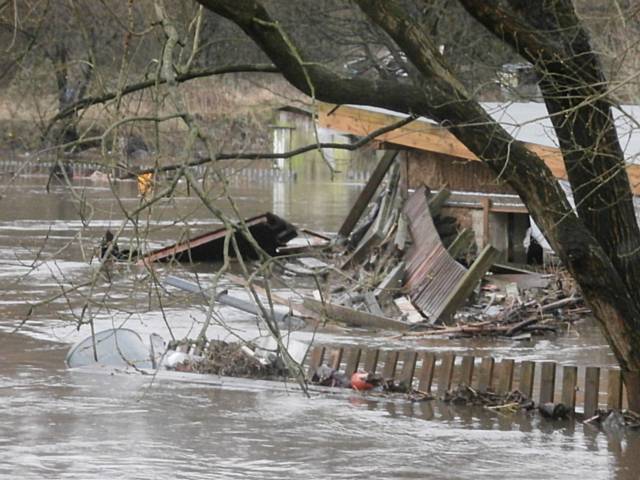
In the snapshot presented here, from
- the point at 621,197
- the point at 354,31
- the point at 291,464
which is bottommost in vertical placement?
the point at 291,464

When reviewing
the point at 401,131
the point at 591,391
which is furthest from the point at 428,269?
the point at 591,391

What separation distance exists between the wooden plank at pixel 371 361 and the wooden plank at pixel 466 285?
4.77m

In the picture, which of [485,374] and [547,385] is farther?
[485,374]

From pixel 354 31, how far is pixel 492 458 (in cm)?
2375

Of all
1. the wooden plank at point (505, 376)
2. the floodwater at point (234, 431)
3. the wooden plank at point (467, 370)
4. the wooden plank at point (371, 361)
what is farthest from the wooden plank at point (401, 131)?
the wooden plank at point (505, 376)

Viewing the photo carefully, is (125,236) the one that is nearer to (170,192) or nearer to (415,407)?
(415,407)

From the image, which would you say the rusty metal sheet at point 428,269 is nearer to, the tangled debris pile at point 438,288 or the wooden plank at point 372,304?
the tangled debris pile at point 438,288

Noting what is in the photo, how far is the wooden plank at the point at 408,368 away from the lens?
12.6 metres

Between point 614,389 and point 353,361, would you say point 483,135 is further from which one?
point 353,361

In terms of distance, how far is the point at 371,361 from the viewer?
512 inches

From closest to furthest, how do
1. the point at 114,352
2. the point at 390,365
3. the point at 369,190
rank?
the point at 390,365 → the point at 114,352 → the point at 369,190

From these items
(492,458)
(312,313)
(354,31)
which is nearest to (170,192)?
(492,458)

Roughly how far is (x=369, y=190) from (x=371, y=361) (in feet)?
43.2

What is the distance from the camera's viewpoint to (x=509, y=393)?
12164 millimetres
